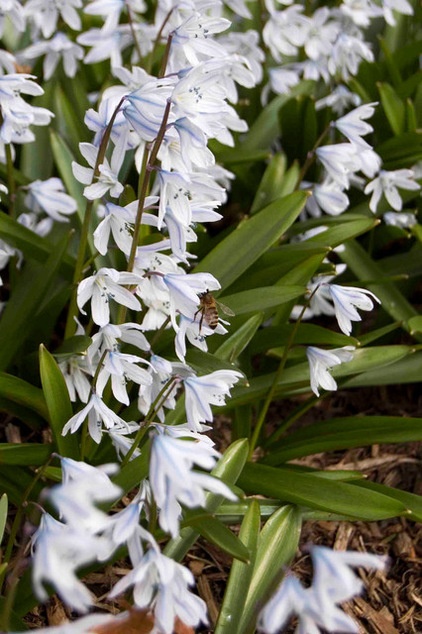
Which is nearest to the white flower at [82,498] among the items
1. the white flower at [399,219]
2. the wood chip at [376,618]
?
the wood chip at [376,618]

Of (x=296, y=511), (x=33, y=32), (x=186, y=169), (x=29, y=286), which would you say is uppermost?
(x=186, y=169)

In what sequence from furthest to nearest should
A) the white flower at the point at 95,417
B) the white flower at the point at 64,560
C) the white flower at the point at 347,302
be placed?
1. the white flower at the point at 347,302
2. the white flower at the point at 95,417
3. the white flower at the point at 64,560

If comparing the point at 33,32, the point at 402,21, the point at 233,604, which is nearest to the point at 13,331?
the point at 233,604

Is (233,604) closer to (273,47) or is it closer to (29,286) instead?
(29,286)

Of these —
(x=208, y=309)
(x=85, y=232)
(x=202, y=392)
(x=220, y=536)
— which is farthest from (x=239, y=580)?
(x=85, y=232)

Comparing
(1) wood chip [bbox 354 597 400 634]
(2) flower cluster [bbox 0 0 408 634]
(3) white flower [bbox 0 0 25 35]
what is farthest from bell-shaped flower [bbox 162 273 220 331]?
(3) white flower [bbox 0 0 25 35]

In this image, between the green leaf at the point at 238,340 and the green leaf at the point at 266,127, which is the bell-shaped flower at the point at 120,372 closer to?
the green leaf at the point at 238,340
